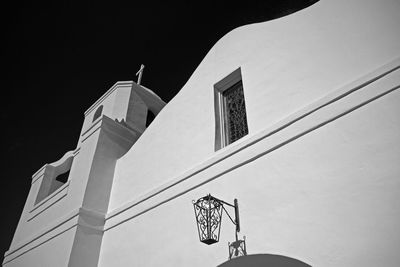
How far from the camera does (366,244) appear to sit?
2.83 m

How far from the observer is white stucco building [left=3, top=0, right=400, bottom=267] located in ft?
10.2

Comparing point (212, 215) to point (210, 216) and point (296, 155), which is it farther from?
point (296, 155)

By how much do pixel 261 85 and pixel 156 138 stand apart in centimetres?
259

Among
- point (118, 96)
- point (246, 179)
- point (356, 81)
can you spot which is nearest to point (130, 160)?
point (118, 96)

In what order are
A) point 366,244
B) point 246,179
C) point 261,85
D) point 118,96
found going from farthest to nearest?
point 118,96 < point 261,85 < point 246,179 < point 366,244

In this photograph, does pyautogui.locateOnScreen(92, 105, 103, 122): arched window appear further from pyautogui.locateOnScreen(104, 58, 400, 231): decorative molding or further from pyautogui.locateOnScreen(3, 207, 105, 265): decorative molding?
pyautogui.locateOnScreen(104, 58, 400, 231): decorative molding

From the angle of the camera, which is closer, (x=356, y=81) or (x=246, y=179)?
(x=356, y=81)

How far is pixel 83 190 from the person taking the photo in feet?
21.7

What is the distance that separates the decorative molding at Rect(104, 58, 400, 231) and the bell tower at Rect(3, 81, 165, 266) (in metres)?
1.49

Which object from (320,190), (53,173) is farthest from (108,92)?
(320,190)

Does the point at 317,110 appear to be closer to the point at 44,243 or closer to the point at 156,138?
the point at 156,138

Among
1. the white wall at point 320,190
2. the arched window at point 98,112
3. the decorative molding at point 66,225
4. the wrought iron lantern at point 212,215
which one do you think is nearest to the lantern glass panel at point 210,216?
the wrought iron lantern at point 212,215

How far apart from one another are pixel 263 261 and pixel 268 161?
1.17 m

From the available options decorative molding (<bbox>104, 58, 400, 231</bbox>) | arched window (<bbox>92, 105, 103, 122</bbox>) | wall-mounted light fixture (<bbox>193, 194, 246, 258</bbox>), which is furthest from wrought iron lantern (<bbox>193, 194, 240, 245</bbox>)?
arched window (<bbox>92, 105, 103, 122</bbox>)
